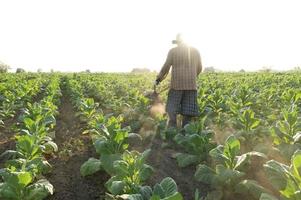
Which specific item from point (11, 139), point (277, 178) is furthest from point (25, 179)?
point (11, 139)

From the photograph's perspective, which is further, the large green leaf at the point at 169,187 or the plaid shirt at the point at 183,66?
the plaid shirt at the point at 183,66

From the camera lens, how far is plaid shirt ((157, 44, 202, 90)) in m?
7.67

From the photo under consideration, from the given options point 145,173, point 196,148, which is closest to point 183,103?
point 196,148

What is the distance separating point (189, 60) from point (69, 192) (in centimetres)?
368

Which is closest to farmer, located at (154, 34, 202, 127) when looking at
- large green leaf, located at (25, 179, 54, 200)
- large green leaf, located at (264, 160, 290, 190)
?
large green leaf, located at (25, 179, 54, 200)

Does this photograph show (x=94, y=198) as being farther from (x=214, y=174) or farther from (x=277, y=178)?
(x=277, y=178)

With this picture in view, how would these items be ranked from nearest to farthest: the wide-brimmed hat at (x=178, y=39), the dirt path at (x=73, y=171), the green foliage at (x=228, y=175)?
the green foliage at (x=228, y=175)
the dirt path at (x=73, y=171)
the wide-brimmed hat at (x=178, y=39)

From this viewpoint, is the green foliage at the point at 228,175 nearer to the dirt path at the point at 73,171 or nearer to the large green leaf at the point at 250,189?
the large green leaf at the point at 250,189

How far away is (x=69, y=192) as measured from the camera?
15.6 feet

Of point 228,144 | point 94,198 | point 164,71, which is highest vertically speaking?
point 164,71

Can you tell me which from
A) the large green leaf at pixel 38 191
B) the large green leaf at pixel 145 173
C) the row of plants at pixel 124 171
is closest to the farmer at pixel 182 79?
the row of plants at pixel 124 171

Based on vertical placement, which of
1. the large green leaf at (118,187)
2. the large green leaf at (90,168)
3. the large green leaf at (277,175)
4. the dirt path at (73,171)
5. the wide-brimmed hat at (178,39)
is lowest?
the dirt path at (73,171)

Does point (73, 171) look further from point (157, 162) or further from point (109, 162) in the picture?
point (157, 162)

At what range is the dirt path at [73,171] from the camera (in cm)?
473
